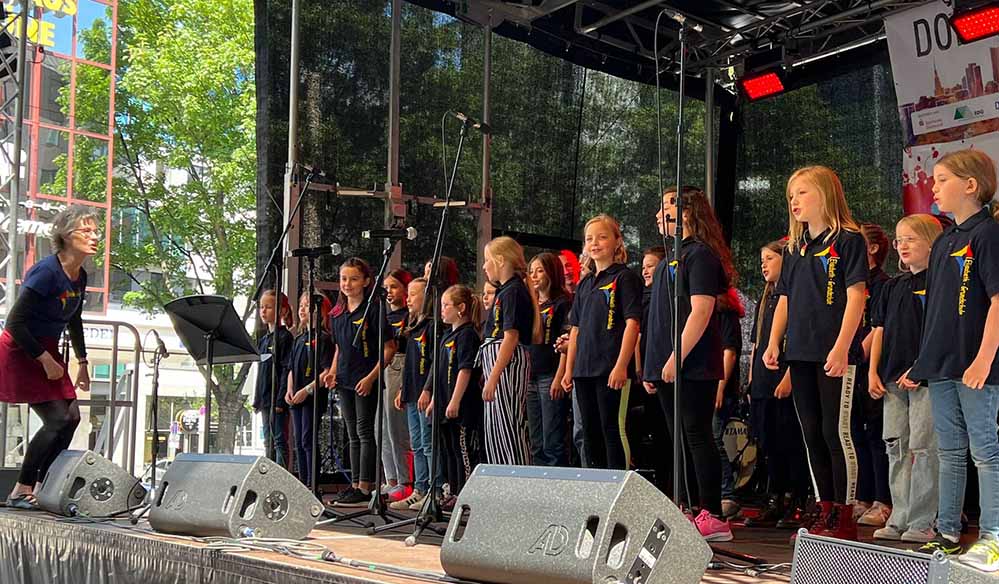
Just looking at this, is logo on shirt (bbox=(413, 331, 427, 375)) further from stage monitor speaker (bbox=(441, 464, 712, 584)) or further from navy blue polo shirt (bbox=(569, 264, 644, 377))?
stage monitor speaker (bbox=(441, 464, 712, 584))

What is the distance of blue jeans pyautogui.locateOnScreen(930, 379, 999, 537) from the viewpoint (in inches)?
123

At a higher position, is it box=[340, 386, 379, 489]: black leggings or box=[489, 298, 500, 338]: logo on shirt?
box=[489, 298, 500, 338]: logo on shirt

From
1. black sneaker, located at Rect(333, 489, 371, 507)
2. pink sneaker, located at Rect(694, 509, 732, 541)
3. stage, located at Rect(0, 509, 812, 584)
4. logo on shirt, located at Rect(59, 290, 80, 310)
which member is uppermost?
logo on shirt, located at Rect(59, 290, 80, 310)

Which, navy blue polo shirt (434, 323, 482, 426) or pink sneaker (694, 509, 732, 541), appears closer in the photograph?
pink sneaker (694, 509, 732, 541)

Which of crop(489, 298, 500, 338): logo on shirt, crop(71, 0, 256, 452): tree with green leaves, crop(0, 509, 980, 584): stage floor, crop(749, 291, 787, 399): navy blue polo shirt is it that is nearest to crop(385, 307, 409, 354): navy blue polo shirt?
crop(489, 298, 500, 338): logo on shirt

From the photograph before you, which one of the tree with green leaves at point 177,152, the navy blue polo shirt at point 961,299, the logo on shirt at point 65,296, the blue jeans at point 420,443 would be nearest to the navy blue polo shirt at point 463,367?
the blue jeans at point 420,443

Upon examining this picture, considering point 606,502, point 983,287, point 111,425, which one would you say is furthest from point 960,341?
point 111,425

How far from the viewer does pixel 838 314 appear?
3.76m

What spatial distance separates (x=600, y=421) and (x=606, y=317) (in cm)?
48

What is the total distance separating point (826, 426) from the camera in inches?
148

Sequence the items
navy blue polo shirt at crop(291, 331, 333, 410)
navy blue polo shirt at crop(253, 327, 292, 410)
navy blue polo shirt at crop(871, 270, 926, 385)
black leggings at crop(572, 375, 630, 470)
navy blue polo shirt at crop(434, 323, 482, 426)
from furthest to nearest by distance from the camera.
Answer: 1. navy blue polo shirt at crop(253, 327, 292, 410)
2. navy blue polo shirt at crop(291, 331, 333, 410)
3. navy blue polo shirt at crop(434, 323, 482, 426)
4. black leggings at crop(572, 375, 630, 470)
5. navy blue polo shirt at crop(871, 270, 926, 385)

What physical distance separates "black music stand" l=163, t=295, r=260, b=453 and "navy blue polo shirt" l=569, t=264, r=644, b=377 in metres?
1.61

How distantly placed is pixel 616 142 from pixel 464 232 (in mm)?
2166

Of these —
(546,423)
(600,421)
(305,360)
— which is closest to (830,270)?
(600,421)
